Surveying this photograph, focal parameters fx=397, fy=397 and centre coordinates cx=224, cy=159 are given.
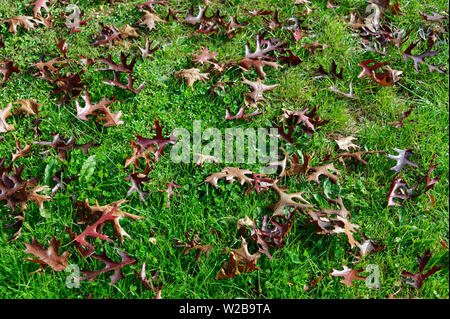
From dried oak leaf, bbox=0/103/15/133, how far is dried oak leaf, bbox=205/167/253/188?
1549mm

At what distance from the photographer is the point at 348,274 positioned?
2.28 m

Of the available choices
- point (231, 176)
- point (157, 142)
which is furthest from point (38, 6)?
point (231, 176)

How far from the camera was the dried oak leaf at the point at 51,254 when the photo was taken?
2.32 meters

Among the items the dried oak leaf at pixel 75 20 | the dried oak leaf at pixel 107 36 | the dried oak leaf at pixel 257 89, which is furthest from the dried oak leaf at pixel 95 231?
the dried oak leaf at pixel 75 20

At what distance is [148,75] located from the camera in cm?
328

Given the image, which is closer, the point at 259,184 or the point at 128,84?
the point at 259,184

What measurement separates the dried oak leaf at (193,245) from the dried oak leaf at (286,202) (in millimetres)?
476

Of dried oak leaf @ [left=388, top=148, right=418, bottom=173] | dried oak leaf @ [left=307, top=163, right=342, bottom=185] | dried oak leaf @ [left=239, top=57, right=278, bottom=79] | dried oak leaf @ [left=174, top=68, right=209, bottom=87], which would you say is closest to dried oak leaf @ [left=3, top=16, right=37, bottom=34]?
dried oak leaf @ [left=174, top=68, right=209, bottom=87]

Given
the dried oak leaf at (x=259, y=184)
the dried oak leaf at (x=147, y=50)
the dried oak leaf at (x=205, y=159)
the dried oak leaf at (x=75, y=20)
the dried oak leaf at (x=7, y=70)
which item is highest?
the dried oak leaf at (x=75, y=20)

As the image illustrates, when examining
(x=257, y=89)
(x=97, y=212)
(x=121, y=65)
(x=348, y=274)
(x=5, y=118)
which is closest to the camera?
Answer: (x=348, y=274)

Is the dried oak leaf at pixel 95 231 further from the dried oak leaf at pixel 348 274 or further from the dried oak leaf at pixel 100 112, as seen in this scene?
the dried oak leaf at pixel 348 274

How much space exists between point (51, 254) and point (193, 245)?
837 millimetres

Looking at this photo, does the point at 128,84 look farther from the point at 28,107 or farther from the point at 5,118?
the point at 5,118
